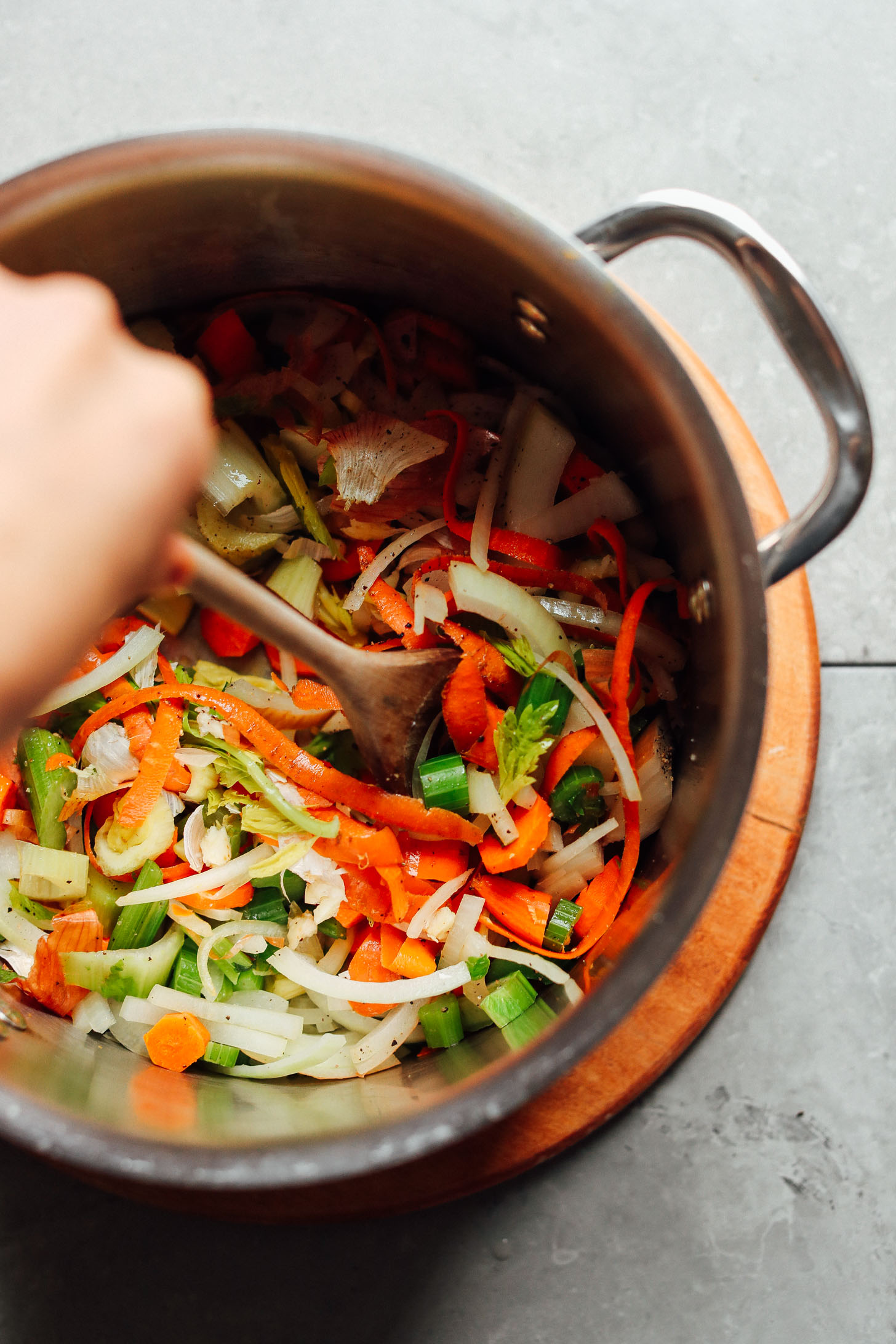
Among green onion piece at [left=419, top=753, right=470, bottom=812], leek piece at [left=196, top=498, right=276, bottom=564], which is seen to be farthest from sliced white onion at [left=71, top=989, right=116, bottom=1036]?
leek piece at [left=196, top=498, right=276, bottom=564]

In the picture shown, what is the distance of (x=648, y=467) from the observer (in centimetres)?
106

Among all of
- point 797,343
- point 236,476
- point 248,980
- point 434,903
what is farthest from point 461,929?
point 797,343

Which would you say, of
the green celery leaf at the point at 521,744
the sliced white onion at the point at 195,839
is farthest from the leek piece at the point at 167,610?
the green celery leaf at the point at 521,744

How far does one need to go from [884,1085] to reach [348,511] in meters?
1.06

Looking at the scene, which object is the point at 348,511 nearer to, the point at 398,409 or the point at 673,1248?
the point at 398,409

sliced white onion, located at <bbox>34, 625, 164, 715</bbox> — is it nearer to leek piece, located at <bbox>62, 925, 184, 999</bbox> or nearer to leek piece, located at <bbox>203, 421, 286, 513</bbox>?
leek piece, located at <bbox>203, 421, 286, 513</bbox>

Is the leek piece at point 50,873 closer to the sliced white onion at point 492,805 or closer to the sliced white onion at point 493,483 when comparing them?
the sliced white onion at point 492,805

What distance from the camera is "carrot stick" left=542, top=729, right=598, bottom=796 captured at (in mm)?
→ 1131

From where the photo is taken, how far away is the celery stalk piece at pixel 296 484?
122 centimetres

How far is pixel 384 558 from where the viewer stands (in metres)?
1.21

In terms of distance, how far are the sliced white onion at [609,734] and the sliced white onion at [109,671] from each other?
53cm

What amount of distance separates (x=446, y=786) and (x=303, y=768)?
18cm

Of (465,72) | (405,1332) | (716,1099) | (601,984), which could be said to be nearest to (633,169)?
(465,72)

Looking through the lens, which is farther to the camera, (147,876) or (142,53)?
(142,53)
